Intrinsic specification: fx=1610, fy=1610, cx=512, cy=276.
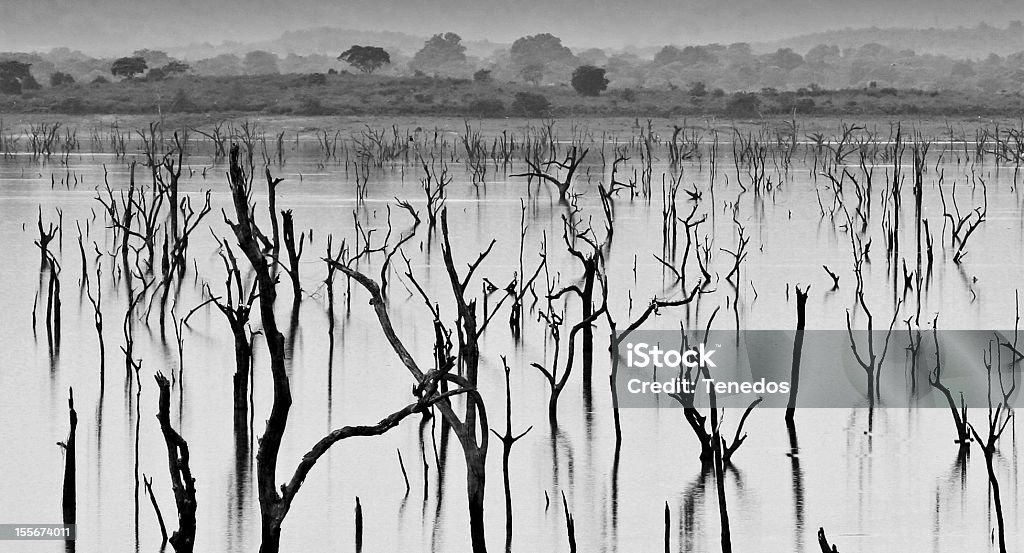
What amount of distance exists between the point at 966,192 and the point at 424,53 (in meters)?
128

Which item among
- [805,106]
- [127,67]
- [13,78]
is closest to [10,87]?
[13,78]

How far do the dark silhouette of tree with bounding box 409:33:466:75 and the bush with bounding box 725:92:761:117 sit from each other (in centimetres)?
8476

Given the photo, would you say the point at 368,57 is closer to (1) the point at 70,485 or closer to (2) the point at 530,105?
(2) the point at 530,105

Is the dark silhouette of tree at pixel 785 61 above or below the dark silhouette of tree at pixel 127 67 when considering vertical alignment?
above

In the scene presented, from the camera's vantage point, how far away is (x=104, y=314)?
473 inches

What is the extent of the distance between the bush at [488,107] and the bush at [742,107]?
8152mm

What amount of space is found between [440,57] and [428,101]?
92801 mm

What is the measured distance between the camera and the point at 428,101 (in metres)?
58.6

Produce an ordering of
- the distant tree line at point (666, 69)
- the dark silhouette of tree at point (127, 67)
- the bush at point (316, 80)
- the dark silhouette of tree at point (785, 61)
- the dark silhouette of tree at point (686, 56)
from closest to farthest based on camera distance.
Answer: the bush at point (316, 80), the dark silhouette of tree at point (127, 67), the distant tree line at point (666, 69), the dark silhouette of tree at point (785, 61), the dark silhouette of tree at point (686, 56)

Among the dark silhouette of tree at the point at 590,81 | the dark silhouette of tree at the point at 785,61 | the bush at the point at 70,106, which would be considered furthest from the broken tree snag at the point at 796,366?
the dark silhouette of tree at the point at 785,61

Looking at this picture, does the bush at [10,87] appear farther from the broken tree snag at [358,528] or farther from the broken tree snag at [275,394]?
the broken tree snag at [275,394]

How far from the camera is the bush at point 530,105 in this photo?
56.1 metres

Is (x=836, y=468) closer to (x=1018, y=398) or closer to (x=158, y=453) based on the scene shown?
(x=1018, y=398)

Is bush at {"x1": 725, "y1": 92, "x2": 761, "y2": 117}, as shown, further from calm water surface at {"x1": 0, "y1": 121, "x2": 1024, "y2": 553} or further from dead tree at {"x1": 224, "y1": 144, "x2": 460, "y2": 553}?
dead tree at {"x1": 224, "y1": 144, "x2": 460, "y2": 553}
